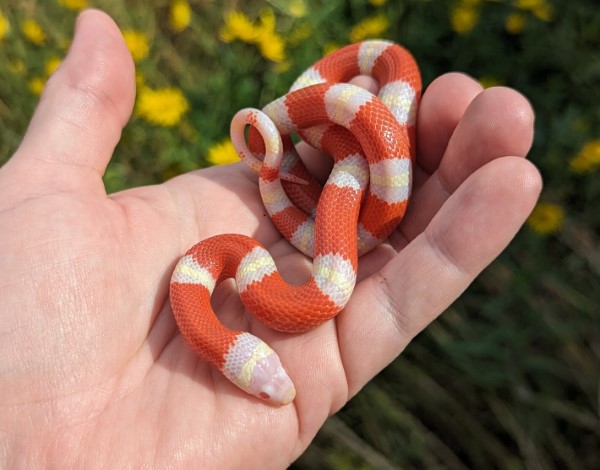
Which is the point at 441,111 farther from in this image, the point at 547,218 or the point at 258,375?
the point at 258,375

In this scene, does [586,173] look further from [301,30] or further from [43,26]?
[43,26]

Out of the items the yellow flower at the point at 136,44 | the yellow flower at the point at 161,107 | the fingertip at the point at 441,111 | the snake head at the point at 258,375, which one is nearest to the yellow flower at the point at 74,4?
the yellow flower at the point at 136,44

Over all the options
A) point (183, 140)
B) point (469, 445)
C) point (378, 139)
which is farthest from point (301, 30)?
point (469, 445)

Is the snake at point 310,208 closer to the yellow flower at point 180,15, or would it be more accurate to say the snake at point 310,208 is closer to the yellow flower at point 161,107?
the yellow flower at point 161,107

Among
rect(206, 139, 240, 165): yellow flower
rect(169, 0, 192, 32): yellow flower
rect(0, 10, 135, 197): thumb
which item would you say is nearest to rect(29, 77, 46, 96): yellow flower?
rect(169, 0, 192, 32): yellow flower

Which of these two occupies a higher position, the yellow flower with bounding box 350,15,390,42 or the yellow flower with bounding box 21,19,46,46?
the yellow flower with bounding box 350,15,390,42

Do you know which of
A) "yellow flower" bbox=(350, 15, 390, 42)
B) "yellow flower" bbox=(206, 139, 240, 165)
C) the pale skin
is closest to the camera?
the pale skin

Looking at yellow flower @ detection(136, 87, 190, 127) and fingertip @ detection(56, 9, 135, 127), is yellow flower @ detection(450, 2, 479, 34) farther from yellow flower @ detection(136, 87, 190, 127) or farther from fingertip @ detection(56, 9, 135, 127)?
fingertip @ detection(56, 9, 135, 127)
